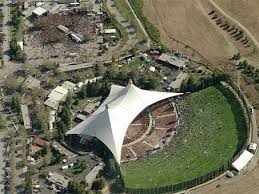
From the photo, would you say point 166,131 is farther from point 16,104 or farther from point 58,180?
point 16,104

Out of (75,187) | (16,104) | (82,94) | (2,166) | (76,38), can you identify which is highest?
(76,38)

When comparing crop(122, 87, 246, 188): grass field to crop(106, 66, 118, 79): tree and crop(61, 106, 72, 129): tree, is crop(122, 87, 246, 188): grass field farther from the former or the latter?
crop(106, 66, 118, 79): tree

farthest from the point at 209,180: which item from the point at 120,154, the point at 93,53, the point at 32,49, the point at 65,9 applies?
the point at 65,9

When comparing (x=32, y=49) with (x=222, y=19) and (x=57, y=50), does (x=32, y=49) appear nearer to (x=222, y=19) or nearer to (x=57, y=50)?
(x=57, y=50)

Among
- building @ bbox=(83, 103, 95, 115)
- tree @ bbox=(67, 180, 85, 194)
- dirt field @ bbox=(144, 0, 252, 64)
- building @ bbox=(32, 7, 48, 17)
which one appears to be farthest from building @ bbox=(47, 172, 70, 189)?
building @ bbox=(32, 7, 48, 17)

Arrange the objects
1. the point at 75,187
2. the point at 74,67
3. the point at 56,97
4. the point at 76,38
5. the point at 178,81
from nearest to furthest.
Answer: the point at 75,187
the point at 56,97
the point at 178,81
the point at 74,67
the point at 76,38

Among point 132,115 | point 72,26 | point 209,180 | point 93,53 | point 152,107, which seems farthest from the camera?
point 72,26

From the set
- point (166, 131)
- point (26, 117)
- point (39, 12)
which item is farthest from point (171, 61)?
point (39, 12)
